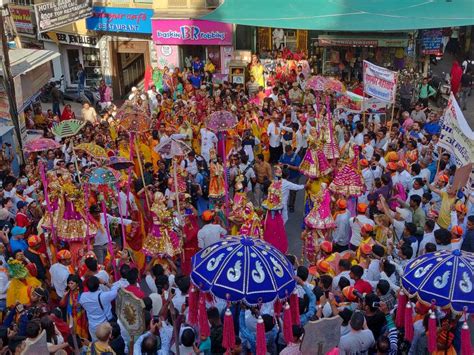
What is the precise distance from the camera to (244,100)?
621 inches

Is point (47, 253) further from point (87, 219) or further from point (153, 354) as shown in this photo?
point (153, 354)

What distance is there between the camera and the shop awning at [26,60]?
14258mm

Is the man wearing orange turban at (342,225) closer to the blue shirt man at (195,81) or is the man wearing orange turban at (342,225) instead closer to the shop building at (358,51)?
the blue shirt man at (195,81)

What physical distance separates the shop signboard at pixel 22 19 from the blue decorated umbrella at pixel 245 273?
20.2 m

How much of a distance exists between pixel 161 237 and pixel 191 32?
546 inches

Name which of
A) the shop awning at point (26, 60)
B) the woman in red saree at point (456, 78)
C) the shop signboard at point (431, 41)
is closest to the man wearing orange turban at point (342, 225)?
the shop awning at point (26, 60)

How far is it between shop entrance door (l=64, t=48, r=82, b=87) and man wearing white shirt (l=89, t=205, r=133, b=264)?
15243mm

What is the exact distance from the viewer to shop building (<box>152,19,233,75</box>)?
20.8m

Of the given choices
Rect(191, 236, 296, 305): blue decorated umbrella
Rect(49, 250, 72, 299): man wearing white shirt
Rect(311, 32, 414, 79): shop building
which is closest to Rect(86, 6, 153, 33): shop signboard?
Rect(311, 32, 414, 79): shop building

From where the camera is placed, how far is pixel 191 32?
20.9 metres

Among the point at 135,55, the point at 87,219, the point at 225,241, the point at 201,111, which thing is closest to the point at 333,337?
the point at 225,241

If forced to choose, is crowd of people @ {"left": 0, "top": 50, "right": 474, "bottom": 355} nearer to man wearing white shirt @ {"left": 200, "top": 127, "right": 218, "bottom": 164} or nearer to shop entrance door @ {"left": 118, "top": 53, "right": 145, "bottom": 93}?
man wearing white shirt @ {"left": 200, "top": 127, "right": 218, "bottom": 164}

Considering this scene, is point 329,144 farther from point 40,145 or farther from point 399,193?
point 40,145

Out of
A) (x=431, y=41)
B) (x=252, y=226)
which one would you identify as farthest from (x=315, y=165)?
(x=431, y=41)
